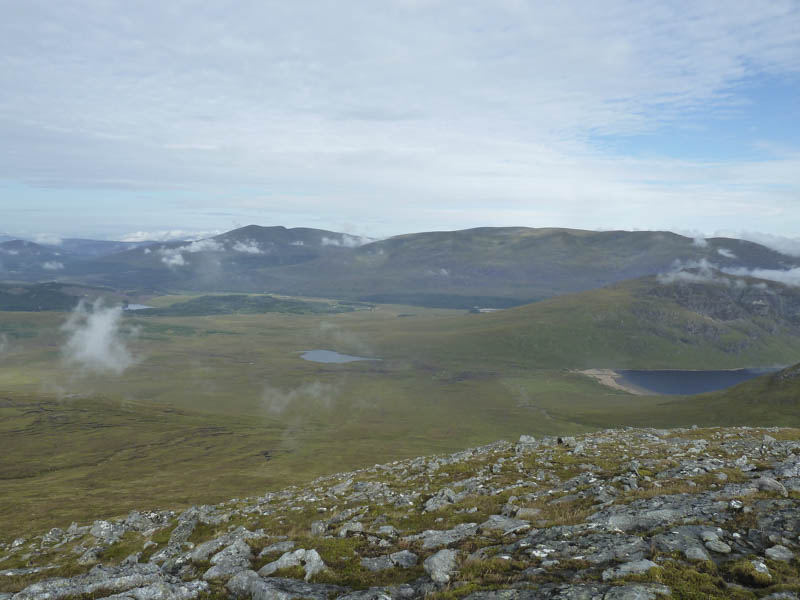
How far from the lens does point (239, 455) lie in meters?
173

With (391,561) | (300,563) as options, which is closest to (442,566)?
(391,561)

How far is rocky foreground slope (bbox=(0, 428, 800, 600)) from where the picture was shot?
53.7 ft

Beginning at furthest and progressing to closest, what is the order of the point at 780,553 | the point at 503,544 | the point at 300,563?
1. the point at 503,544
2. the point at 300,563
3. the point at 780,553

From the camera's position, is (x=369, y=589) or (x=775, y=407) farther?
(x=775, y=407)

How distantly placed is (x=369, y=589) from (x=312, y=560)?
13.1ft

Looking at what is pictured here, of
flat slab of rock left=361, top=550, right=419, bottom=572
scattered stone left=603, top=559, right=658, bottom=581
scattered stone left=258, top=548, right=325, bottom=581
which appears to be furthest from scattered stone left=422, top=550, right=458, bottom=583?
scattered stone left=603, top=559, right=658, bottom=581

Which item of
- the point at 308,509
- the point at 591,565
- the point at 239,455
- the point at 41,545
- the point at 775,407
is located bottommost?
the point at 239,455

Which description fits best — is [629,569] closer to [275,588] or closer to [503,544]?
[503,544]

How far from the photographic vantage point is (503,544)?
70.8 feet

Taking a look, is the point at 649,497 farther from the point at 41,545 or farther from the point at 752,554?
the point at 41,545

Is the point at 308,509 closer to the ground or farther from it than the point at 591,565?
closer to the ground

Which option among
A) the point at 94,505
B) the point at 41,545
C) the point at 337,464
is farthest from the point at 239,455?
the point at 41,545

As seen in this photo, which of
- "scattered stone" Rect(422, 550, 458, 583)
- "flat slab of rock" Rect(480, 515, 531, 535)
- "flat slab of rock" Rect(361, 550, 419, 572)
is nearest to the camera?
"scattered stone" Rect(422, 550, 458, 583)

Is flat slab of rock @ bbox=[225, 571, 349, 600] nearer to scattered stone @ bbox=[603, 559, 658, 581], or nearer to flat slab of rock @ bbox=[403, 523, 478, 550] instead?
flat slab of rock @ bbox=[403, 523, 478, 550]
